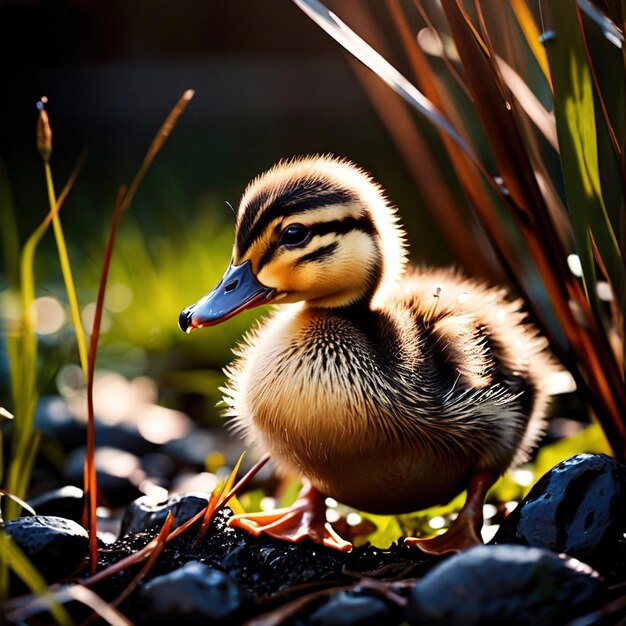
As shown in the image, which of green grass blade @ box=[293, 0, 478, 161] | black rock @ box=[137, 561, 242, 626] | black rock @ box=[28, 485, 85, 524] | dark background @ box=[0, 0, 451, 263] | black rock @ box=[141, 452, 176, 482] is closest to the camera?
black rock @ box=[137, 561, 242, 626]

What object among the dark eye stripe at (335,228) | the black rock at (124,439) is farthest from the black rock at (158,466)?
the dark eye stripe at (335,228)

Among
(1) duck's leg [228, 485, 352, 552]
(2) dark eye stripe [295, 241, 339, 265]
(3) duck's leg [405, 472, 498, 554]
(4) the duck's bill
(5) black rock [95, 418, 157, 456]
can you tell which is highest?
(2) dark eye stripe [295, 241, 339, 265]

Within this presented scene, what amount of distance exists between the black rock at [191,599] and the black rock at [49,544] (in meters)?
0.19

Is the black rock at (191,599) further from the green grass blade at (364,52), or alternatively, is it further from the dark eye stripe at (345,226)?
the green grass blade at (364,52)

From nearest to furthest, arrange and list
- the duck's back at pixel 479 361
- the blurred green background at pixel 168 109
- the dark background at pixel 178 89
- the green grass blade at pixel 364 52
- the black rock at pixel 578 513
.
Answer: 1. the black rock at pixel 578 513
2. the green grass blade at pixel 364 52
3. the duck's back at pixel 479 361
4. the blurred green background at pixel 168 109
5. the dark background at pixel 178 89

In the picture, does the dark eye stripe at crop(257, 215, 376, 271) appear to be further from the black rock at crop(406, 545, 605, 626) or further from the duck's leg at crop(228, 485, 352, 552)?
the black rock at crop(406, 545, 605, 626)

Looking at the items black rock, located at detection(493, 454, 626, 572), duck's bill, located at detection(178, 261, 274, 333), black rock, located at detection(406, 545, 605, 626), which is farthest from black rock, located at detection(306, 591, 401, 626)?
duck's bill, located at detection(178, 261, 274, 333)

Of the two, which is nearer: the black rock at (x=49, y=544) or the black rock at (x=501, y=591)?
the black rock at (x=501, y=591)

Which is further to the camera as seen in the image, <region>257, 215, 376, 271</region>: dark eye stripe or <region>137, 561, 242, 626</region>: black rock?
<region>257, 215, 376, 271</region>: dark eye stripe

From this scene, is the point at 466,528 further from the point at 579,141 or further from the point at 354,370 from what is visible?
the point at 579,141

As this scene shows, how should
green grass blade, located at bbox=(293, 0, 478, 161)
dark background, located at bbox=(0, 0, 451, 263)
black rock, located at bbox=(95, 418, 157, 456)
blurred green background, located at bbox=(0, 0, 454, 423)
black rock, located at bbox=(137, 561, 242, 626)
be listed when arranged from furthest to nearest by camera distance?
dark background, located at bbox=(0, 0, 451, 263) < blurred green background, located at bbox=(0, 0, 454, 423) < black rock, located at bbox=(95, 418, 157, 456) < green grass blade, located at bbox=(293, 0, 478, 161) < black rock, located at bbox=(137, 561, 242, 626)

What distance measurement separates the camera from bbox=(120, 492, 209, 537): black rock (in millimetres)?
1704

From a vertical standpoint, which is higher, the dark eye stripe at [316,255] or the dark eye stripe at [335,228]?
the dark eye stripe at [335,228]

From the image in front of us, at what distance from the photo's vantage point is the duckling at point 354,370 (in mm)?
1542
